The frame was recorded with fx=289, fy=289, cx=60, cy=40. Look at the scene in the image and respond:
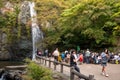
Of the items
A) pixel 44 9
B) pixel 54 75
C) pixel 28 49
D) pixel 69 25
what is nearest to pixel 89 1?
pixel 69 25

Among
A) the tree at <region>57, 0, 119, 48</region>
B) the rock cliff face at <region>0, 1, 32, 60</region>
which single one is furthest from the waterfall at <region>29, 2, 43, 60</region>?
the tree at <region>57, 0, 119, 48</region>

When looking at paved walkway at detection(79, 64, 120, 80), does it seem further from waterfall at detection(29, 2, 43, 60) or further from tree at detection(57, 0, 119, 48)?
waterfall at detection(29, 2, 43, 60)

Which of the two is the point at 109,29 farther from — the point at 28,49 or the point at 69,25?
the point at 28,49

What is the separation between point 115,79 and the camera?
56.6 ft

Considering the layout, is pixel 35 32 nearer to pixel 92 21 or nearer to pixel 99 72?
pixel 92 21

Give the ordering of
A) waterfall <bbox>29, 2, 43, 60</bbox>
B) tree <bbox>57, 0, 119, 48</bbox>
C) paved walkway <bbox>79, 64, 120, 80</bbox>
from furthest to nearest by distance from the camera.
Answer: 1. waterfall <bbox>29, 2, 43, 60</bbox>
2. tree <bbox>57, 0, 119, 48</bbox>
3. paved walkway <bbox>79, 64, 120, 80</bbox>

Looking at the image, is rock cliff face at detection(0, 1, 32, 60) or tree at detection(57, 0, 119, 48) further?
rock cliff face at detection(0, 1, 32, 60)

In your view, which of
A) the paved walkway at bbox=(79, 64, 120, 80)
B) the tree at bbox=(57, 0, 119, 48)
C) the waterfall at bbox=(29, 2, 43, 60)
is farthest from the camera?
the waterfall at bbox=(29, 2, 43, 60)

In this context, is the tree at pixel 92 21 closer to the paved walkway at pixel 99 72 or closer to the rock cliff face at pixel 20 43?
the rock cliff face at pixel 20 43

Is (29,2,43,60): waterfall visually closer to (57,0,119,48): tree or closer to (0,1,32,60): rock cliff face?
(0,1,32,60): rock cliff face

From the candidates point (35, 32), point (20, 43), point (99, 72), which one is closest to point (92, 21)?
point (35, 32)

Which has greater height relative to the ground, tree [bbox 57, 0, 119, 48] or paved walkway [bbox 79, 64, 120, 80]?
A: tree [bbox 57, 0, 119, 48]

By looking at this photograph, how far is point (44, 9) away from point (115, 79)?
21.2 m

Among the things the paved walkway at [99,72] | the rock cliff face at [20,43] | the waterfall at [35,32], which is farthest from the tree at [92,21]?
the paved walkway at [99,72]
